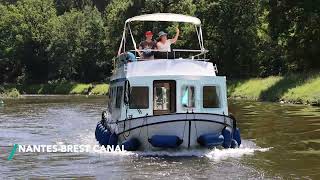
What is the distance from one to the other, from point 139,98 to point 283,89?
3336cm

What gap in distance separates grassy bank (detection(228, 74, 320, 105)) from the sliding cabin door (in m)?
23.4

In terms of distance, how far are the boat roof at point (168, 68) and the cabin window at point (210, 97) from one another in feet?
1.95

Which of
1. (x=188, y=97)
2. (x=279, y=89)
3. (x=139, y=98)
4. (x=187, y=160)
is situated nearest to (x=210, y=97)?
(x=188, y=97)

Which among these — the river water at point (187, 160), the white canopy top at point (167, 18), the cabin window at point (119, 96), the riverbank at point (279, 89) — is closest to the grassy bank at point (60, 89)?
the riverbank at point (279, 89)


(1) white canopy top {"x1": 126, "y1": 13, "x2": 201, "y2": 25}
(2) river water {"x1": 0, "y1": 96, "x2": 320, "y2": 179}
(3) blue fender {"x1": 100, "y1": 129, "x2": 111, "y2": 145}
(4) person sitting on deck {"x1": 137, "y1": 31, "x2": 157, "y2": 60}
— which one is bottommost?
(2) river water {"x1": 0, "y1": 96, "x2": 320, "y2": 179}

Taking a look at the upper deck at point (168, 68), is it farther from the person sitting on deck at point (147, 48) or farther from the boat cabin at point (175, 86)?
the person sitting on deck at point (147, 48)

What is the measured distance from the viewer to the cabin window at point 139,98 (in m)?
21.4

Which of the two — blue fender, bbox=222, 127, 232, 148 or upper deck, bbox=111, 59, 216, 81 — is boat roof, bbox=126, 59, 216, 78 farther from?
blue fender, bbox=222, 127, 232, 148

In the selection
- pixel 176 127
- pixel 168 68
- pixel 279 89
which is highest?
pixel 168 68

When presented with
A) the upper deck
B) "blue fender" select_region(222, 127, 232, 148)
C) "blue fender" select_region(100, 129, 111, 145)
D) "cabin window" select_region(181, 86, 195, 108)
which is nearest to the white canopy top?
the upper deck

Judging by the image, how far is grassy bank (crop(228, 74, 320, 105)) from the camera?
1843 inches

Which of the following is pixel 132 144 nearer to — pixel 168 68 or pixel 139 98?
pixel 139 98

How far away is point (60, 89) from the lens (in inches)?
3878

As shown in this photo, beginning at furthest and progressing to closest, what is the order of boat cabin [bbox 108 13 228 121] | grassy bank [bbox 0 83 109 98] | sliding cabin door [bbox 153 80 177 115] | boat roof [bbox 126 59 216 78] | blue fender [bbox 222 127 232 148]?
grassy bank [bbox 0 83 109 98] → sliding cabin door [bbox 153 80 177 115] → boat roof [bbox 126 59 216 78] → boat cabin [bbox 108 13 228 121] → blue fender [bbox 222 127 232 148]
